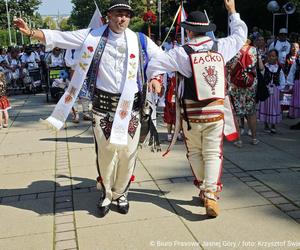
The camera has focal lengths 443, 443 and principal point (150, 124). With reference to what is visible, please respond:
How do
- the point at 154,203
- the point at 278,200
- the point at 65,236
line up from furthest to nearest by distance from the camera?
the point at 154,203
the point at 278,200
the point at 65,236

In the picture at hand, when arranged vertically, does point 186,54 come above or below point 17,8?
below

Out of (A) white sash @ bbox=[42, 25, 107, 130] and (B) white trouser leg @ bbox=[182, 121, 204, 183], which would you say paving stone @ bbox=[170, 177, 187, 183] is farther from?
(A) white sash @ bbox=[42, 25, 107, 130]

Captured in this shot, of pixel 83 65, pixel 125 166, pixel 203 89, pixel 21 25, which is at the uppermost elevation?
pixel 21 25

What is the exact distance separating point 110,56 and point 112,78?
0.21 meters

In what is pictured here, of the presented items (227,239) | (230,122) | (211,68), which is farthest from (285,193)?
(211,68)

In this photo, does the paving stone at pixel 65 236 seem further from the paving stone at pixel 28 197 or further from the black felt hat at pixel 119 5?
the black felt hat at pixel 119 5

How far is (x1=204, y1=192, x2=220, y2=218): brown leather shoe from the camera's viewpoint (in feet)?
13.2

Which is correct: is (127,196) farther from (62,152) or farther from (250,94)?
(250,94)

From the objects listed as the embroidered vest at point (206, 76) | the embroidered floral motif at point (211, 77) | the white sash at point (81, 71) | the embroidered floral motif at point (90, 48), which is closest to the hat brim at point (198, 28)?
the embroidered vest at point (206, 76)

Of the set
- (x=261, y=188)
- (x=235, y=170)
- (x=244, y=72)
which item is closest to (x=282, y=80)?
(x=244, y=72)

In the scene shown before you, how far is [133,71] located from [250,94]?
3304 millimetres

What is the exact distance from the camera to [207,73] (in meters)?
4.05

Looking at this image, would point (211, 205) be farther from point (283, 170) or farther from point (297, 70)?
point (297, 70)

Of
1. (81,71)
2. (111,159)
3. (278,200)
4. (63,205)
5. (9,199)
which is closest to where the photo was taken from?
(81,71)
